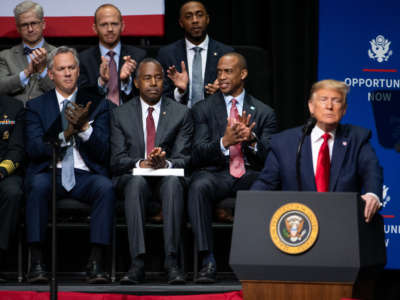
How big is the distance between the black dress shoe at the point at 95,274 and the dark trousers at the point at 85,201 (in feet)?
0.42

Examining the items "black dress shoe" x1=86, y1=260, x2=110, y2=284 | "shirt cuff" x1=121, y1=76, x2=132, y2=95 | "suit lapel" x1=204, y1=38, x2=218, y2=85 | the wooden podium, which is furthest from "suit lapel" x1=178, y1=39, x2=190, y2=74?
the wooden podium

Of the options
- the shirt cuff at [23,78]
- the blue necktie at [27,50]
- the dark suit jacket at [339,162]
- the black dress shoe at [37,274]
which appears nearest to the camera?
the dark suit jacket at [339,162]

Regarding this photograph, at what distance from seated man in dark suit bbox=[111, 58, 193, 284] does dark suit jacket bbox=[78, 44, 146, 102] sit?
1.11 feet

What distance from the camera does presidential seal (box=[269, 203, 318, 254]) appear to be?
8.73 feet

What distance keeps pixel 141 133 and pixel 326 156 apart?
1331 millimetres

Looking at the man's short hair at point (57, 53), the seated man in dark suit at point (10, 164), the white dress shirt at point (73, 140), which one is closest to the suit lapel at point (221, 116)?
the white dress shirt at point (73, 140)

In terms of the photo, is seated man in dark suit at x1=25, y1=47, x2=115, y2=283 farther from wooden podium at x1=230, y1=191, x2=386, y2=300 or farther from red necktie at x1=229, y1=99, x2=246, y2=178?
wooden podium at x1=230, y1=191, x2=386, y2=300

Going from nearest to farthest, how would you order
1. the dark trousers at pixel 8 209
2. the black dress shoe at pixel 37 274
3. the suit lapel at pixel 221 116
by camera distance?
1. the black dress shoe at pixel 37 274
2. the dark trousers at pixel 8 209
3. the suit lapel at pixel 221 116

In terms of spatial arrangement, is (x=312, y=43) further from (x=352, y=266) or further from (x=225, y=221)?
(x=352, y=266)

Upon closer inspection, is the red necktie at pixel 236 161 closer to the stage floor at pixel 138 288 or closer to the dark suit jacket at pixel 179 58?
the dark suit jacket at pixel 179 58

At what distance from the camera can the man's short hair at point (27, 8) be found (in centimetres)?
473

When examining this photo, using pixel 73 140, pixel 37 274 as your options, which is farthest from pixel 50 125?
pixel 37 274

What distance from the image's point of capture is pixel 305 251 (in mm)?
2660

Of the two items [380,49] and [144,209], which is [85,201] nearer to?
[144,209]
